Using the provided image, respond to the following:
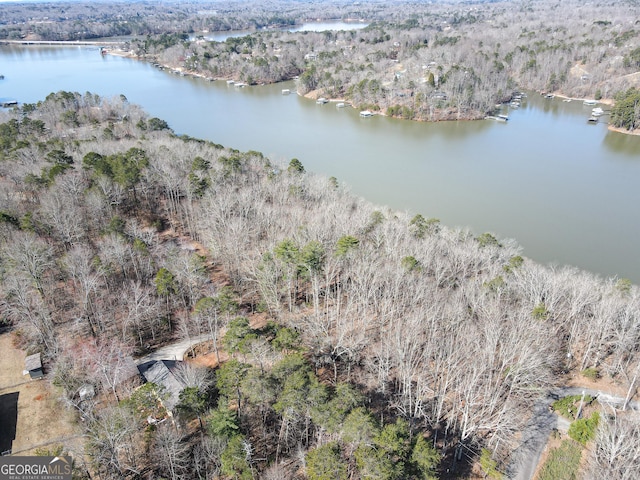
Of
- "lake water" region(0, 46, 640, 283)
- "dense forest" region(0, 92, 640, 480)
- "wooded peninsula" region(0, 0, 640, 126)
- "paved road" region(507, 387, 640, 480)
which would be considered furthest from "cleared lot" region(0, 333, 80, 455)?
"wooded peninsula" region(0, 0, 640, 126)

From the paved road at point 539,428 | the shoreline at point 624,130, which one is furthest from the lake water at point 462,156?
the paved road at point 539,428

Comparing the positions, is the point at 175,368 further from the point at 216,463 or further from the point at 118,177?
the point at 118,177

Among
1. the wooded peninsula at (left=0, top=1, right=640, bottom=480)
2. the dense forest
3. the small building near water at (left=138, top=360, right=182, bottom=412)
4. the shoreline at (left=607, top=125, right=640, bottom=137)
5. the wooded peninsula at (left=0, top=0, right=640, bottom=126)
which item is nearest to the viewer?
the dense forest

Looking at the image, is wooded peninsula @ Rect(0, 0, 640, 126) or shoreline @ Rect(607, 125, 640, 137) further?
wooded peninsula @ Rect(0, 0, 640, 126)

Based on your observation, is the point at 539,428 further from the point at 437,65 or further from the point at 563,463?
the point at 437,65

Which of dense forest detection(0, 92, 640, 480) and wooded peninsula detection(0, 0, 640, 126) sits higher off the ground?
wooded peninsula detection(0, 0, 640, 126)

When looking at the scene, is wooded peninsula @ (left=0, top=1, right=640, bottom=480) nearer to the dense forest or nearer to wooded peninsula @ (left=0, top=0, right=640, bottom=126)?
the dense forest

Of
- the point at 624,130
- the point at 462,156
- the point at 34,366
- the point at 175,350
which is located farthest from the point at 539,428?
the point at 624,130
